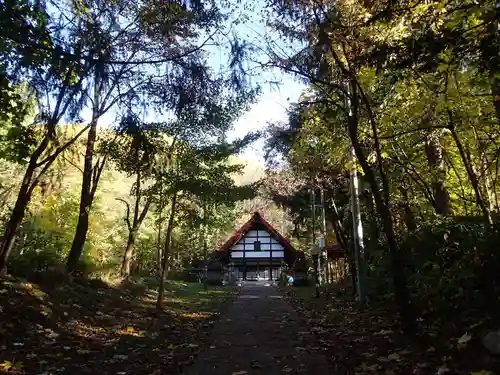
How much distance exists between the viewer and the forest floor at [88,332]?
670cm

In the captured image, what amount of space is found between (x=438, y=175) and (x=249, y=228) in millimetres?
29150

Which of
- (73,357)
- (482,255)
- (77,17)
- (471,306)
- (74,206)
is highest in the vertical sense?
(74,206)

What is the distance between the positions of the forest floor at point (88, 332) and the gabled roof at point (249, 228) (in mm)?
26020

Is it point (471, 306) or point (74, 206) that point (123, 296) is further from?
point (74, 206)

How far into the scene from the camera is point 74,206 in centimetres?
2853

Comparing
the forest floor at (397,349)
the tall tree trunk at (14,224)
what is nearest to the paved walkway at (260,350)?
the forest floor at (397,349)

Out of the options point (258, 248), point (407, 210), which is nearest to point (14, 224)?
point (407, 210)

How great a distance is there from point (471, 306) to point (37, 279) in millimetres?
10254

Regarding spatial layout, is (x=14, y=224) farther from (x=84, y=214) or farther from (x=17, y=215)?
(x=84, y=214)

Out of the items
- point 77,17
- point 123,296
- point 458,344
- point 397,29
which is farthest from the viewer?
point 123,296

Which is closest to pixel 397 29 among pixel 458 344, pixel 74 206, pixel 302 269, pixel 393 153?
pixel 458 344

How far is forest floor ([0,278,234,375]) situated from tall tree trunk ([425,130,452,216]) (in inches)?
307

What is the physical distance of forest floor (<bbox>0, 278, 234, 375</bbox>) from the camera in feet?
22.0

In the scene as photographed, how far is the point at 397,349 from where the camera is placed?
6.38 meters
